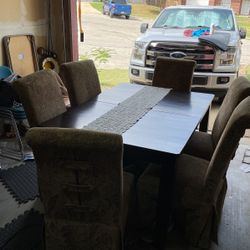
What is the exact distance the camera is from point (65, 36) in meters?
4.12

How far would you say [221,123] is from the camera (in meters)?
2.17

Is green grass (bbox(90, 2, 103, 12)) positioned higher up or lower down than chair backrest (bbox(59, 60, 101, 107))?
higher up

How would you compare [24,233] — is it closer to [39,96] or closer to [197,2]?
[39,96]

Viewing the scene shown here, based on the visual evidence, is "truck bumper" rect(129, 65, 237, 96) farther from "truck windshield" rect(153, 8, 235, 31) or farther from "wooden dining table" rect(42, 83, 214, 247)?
"wooden dining table" rect(42, 83, 214, 247)

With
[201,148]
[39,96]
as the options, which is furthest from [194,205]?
[39,96]

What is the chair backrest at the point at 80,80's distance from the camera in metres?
2.46

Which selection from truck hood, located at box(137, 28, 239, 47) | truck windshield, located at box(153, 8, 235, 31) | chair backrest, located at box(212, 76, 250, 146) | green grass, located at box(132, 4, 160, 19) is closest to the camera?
chair backrest, located at box(212, 76, 250, 146)

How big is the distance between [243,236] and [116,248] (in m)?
0.97

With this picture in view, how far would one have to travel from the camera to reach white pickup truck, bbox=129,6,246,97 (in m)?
4.00

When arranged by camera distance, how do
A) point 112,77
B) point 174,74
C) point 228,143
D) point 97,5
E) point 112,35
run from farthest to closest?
point 97,5
point 112,35
point 112,77
point 174,74
point 228,143

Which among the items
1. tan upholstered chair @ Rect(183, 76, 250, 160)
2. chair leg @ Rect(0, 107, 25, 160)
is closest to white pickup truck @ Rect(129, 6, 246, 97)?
tan upholstered chair @ Rect(183, 76, 250, 160)

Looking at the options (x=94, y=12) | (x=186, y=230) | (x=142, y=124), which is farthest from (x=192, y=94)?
(x=94, y=12)

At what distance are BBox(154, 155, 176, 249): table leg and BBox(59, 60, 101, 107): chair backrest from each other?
1.08 meters

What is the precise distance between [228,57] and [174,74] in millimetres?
1407
